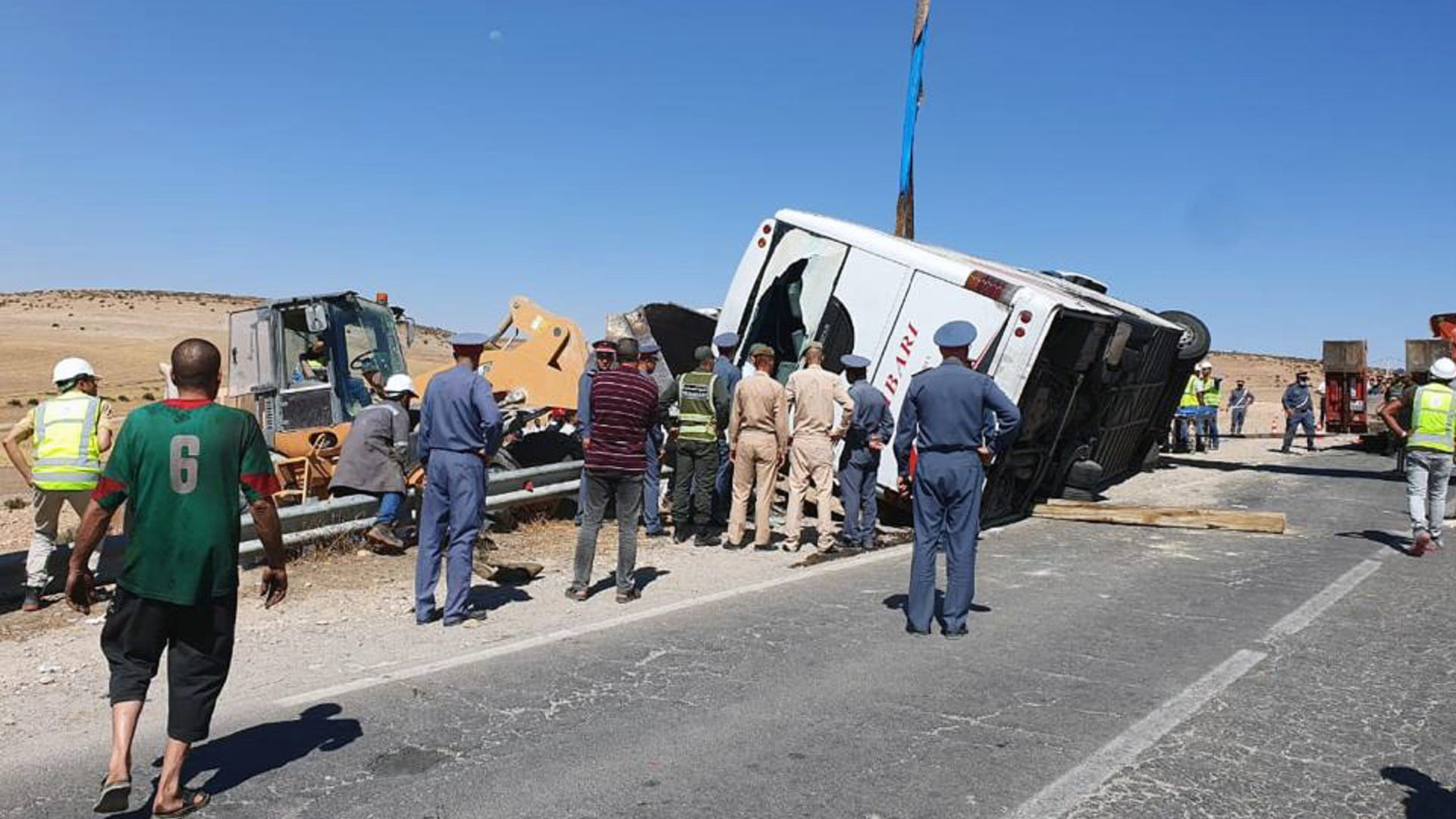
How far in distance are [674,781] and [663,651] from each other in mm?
1781

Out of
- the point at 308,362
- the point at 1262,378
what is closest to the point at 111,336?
the point at 308,362

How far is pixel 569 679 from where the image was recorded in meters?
5.14

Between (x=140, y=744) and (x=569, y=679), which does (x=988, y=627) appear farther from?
(x=140, y=744)

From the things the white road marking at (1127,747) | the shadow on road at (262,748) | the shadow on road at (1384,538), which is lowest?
the shadow on road at (262,748)

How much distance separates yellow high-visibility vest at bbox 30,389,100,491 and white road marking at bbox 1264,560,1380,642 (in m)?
7.29

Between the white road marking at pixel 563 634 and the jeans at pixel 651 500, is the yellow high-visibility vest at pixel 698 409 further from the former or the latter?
the white road marking at pixel 563 634

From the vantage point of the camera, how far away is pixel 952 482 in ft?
19.9

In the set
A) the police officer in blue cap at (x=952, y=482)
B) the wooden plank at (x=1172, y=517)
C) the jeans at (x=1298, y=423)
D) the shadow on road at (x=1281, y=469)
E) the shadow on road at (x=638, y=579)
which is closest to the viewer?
the police officer in blue cap at (x=952, y=482)

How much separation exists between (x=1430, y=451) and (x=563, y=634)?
7.55 meters

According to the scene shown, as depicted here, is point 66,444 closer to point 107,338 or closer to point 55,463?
point 55,463

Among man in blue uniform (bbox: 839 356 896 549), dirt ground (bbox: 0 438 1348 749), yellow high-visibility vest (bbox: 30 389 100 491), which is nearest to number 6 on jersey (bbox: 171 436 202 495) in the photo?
dirt ground (bbox: 0 438 1348 749)

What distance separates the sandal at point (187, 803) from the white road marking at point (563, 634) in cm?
109

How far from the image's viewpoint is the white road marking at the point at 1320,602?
6191 mm

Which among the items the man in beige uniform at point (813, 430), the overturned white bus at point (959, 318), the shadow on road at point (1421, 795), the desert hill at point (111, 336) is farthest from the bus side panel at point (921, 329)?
the desert hill at point (111, 336)
